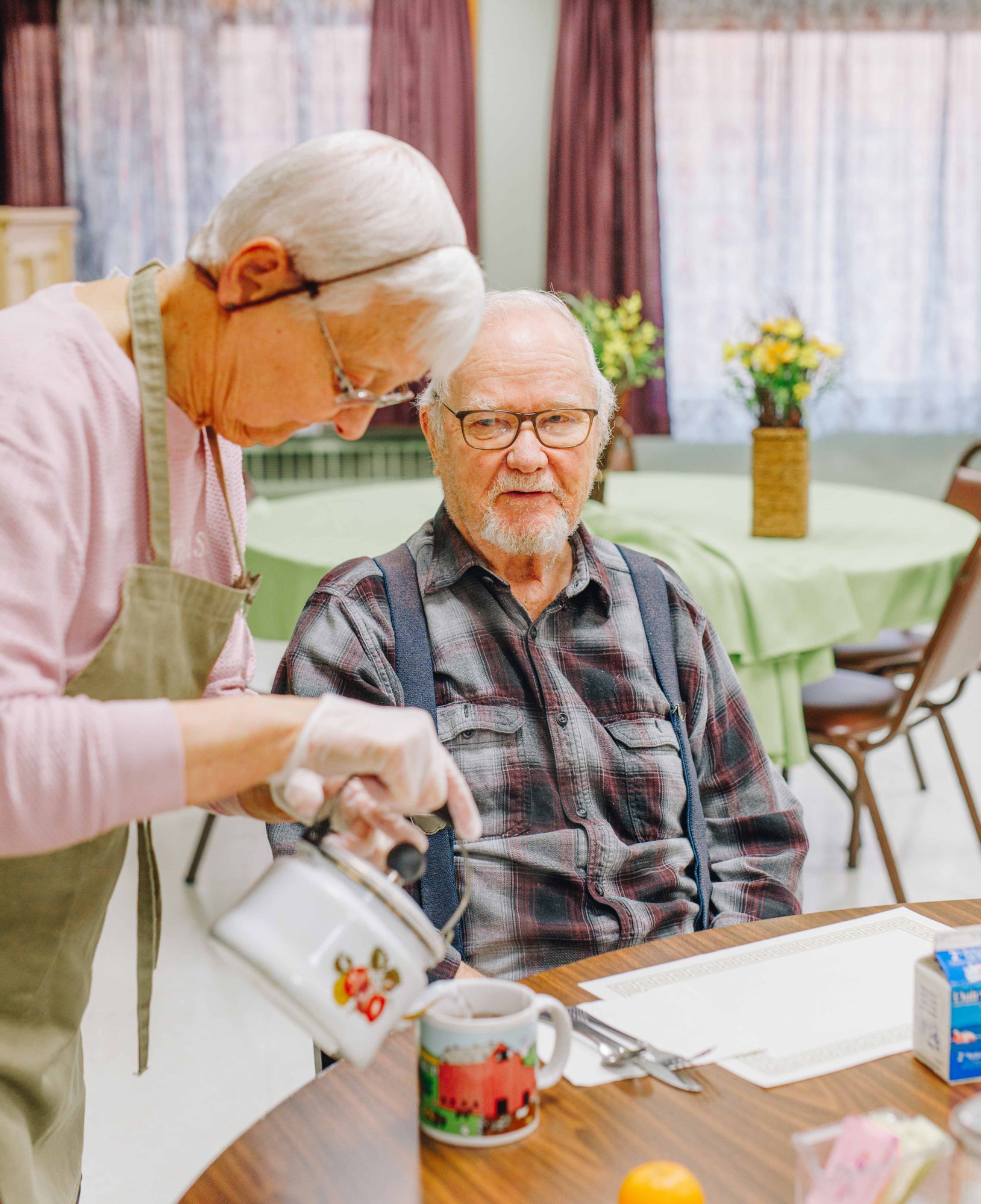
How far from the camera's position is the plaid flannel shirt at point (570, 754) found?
1.45 meters

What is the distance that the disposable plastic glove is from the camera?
2.55 ft

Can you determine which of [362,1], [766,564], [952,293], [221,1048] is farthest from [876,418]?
[221,1048]

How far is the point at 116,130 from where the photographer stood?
5.64 metres

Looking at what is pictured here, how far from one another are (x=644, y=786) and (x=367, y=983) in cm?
79

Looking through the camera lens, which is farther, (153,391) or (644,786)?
(644,786)

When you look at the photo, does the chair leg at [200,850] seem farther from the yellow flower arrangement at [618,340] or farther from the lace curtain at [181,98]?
the lace curtain at [181,98]

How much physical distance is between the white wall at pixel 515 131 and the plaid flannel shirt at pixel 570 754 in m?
4.41

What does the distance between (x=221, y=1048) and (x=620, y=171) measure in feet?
15.1

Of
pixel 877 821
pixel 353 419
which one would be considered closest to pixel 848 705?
pixel 877 821

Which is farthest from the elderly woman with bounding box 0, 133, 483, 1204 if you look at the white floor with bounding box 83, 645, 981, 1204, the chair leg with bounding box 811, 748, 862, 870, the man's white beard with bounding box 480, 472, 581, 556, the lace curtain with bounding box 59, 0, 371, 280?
the lace curtain with bounding box 59, 0, 371, 280

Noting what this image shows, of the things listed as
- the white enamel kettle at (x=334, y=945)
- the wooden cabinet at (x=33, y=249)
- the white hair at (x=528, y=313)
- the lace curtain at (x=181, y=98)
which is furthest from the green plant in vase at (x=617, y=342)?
the lace curtain at (x=181, y=98)

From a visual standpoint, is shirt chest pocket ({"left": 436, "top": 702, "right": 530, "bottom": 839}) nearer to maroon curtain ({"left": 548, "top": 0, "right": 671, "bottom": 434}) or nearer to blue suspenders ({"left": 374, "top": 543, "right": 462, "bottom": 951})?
blue suspenders ({"left": 374, "top": 543, "right": 462, "bottom": 951})

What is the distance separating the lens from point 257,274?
2.90 ft

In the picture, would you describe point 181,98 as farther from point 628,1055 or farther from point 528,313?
point 628,1055
